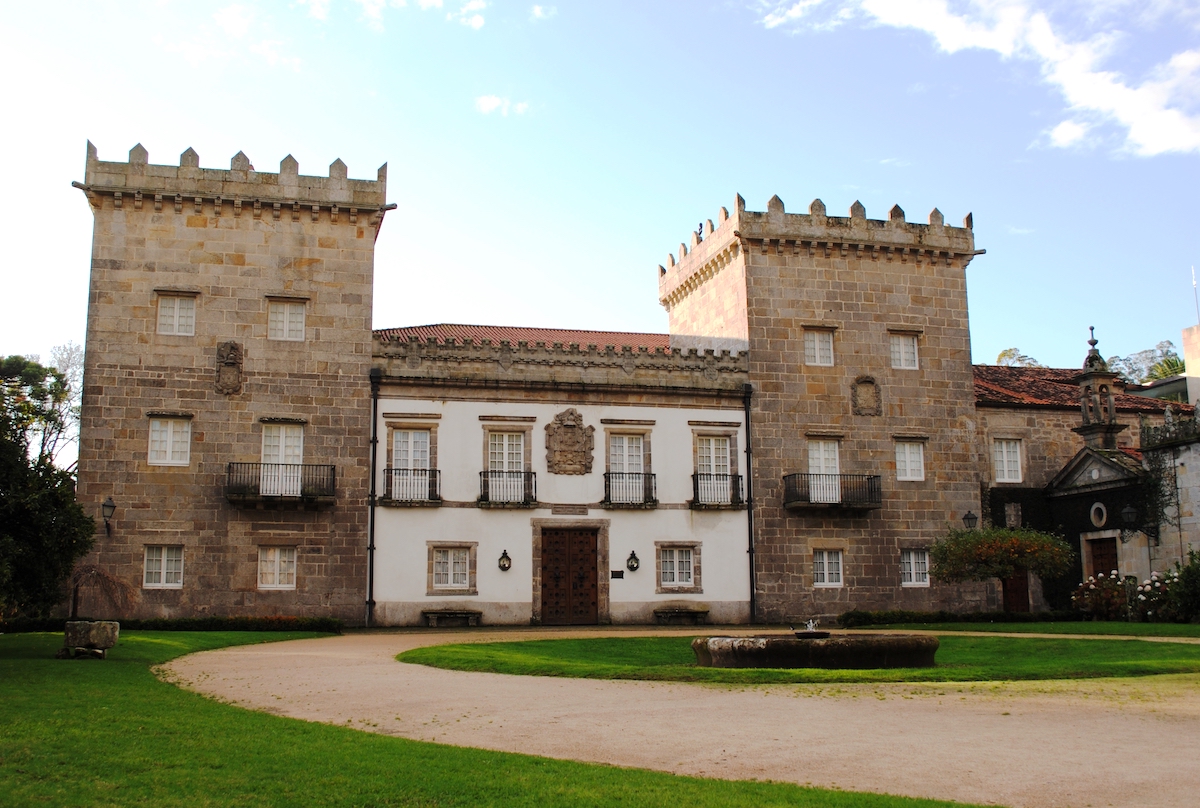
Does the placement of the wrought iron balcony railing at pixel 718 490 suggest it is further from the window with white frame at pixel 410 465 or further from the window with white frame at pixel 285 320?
the window with white frame at pixel 285 320

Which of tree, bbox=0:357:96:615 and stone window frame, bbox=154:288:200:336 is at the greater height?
stone window frame, bbox=154:288:200:336

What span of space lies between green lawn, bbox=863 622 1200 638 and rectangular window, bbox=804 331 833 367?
7.44 meters

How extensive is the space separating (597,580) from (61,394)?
2586cm

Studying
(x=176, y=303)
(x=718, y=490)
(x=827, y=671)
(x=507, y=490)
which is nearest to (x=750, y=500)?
(x=718, y=490)

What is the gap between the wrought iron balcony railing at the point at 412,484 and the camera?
2580 centimetres

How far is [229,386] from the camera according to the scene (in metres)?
25.4

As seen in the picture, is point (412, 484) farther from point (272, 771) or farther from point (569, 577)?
point (272, 771)

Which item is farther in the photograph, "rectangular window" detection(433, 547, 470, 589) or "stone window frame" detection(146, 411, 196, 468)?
"rectangular window" detection(433, 547, 470, 589)

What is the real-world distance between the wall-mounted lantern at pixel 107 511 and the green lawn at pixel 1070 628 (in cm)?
1643

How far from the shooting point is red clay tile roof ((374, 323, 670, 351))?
29828 mm

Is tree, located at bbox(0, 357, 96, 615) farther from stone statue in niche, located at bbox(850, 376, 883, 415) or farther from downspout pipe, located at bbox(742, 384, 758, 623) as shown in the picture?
stone statue in niche, located at bbox(850, 376, 883, 415)

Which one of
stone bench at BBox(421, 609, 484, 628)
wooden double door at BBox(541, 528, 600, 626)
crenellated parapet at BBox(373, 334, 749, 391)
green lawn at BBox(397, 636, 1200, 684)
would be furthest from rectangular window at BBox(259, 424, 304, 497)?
green lawn at BBox(397, 636, 1200, 684)

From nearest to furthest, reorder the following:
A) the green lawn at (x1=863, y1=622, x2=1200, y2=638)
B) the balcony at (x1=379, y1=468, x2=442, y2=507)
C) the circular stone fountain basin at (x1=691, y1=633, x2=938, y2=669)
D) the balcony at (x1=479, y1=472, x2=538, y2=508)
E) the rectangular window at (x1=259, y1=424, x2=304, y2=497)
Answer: the circular stone fountain basin at (x1=691, y1=633, x2=938, y2=669) → the green lawn at (x1=863, y1=622, x2=1200, y2=638) → the rectangular window at (x1=259, y1=424, x2=304, y2=497) → the balcony at (x1=379, y1=468, x2=442, y2=507) → the balcony at (x1=479, y1=472, x2=538, y2=508)

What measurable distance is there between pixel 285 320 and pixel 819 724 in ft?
64.8
